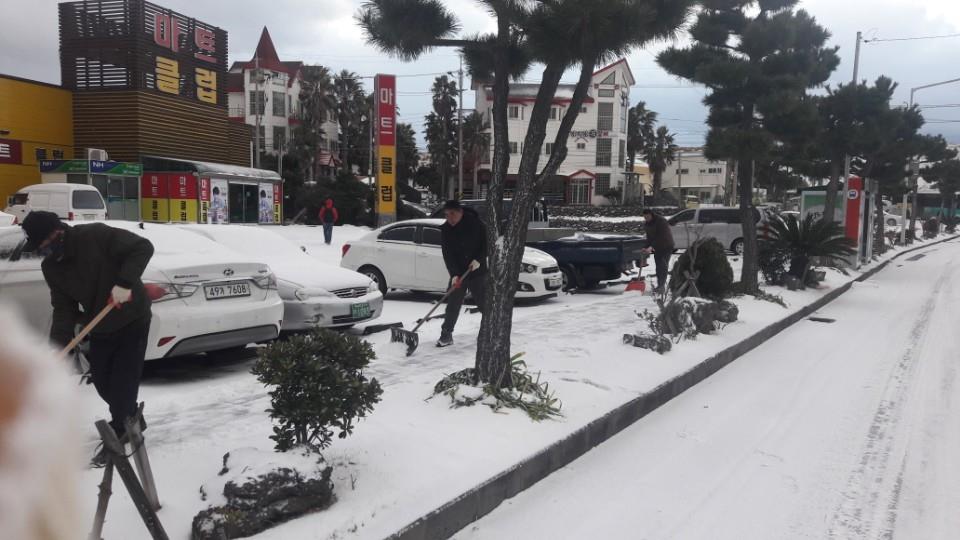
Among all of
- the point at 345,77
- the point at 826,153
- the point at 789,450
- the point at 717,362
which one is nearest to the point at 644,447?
the point at 789,450

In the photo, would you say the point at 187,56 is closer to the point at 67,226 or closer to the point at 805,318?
the point at 805,318

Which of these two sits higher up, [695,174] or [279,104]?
[279,104]

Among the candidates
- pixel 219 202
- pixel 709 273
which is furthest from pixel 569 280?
pixel 219 202

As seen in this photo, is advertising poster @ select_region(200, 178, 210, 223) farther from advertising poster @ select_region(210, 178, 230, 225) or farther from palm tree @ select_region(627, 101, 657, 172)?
palm tree @ select_region(627, 101, 657, 172)

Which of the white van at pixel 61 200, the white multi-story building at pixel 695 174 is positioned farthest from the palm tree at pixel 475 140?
the white multi-story building at pixel 695 174

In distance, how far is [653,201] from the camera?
5731 centimetres

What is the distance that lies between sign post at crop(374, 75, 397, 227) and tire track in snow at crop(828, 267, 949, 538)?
1836cm

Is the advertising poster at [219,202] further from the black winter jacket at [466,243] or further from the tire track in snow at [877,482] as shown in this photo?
the tire track in snow at [877,482]

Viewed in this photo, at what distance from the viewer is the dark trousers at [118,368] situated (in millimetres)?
4008

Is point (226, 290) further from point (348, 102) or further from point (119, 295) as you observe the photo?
point (348, 102)

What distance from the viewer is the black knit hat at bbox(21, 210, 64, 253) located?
371 centimetres

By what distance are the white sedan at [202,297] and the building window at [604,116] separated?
53444 millimetres

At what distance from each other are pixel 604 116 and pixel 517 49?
54.0 metres

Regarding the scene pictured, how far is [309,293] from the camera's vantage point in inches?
319
